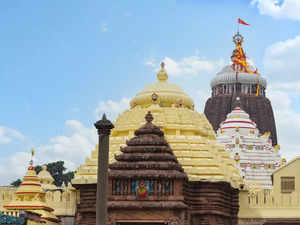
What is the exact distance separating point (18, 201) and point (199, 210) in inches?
402

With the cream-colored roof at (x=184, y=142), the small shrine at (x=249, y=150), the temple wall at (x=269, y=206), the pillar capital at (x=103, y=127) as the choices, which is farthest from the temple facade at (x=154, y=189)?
the small shrine at (x=249, y=150)

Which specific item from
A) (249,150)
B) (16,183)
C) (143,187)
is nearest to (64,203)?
(143,187)

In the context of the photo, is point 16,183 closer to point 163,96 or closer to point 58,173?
point 58,173

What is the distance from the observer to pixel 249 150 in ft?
263

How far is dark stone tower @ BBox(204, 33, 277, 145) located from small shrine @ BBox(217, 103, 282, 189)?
23082 mm

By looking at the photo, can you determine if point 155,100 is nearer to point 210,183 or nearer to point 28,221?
point 210,183

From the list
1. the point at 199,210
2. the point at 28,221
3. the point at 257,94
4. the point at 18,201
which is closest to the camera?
the point at 28,221

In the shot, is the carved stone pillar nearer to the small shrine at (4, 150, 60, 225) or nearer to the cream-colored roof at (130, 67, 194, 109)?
the small shrine at (4, 150, 60, 225)

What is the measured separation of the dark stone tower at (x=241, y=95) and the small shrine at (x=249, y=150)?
2308 cm

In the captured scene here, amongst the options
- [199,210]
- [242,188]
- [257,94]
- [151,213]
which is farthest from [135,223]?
[257,94]

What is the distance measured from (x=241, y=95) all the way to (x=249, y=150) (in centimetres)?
3114

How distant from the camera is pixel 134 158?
40.9 metres

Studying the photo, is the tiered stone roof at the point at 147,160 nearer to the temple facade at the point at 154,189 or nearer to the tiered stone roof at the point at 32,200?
the temple facade at the point at 154,189

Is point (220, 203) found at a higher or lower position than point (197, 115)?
lower
